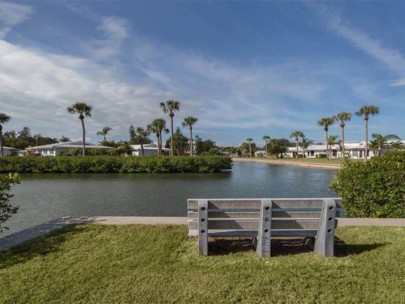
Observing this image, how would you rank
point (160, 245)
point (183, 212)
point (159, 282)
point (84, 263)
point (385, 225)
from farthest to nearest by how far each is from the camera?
point (183, 212) → point (385, 225) → point (160, 245) → point (84, 263) → point (159, 282)

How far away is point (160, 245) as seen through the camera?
4.30 m

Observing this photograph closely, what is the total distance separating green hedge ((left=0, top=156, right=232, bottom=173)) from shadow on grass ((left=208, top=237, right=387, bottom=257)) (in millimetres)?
27915

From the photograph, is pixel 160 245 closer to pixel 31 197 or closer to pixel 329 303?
pixel 329 303

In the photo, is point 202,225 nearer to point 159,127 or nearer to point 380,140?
point 159,127

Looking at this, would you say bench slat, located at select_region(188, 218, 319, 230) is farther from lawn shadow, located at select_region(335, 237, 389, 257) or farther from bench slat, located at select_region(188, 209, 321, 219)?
lawn shadow, located at select_region(335, 237, 389, 257)

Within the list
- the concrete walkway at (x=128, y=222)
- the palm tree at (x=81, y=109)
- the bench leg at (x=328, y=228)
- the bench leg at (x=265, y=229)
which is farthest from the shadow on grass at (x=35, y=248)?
the palm tree at (x=81, y=109)

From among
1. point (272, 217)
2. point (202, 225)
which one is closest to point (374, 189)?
point (272, 217)

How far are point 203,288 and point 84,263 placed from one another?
1723 mm

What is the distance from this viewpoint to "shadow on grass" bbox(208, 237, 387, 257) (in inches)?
159

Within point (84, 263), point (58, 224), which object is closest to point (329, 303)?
point (84, 263)

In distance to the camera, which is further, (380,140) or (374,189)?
(380,140)

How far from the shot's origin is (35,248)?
4.25m

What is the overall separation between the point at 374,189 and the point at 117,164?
30536 millimetres

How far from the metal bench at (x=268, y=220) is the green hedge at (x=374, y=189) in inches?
129
